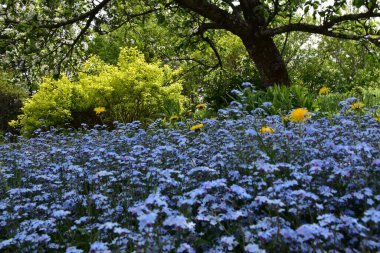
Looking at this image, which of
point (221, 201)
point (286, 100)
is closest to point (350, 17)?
point (286, 100)

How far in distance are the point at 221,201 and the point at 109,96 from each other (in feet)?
31.4

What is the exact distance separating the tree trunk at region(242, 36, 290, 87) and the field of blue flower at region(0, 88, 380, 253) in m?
4.30

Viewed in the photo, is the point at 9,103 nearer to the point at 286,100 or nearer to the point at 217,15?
the point at 217,15

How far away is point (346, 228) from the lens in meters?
1.96

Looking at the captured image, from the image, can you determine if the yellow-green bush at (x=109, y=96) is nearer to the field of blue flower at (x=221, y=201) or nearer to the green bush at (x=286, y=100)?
the green bush at (x=286, y=100)

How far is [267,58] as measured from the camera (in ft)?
27.3

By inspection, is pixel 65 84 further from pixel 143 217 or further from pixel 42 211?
pixel 143 217

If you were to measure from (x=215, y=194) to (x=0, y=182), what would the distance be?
2.27 metres

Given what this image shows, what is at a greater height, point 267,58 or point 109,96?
point 267,58

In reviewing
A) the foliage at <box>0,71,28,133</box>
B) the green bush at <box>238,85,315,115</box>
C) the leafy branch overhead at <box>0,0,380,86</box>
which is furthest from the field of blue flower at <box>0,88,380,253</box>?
the foliage at <box>0,71,28,133</box>

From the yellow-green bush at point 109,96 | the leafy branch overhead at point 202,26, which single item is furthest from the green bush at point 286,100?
the yellow-green bush at point 109,96

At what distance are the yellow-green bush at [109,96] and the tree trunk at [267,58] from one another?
10.5 ft

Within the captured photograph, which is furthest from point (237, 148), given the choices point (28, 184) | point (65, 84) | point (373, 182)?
point (65, 84)

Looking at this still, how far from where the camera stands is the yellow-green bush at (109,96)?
37.3ft
